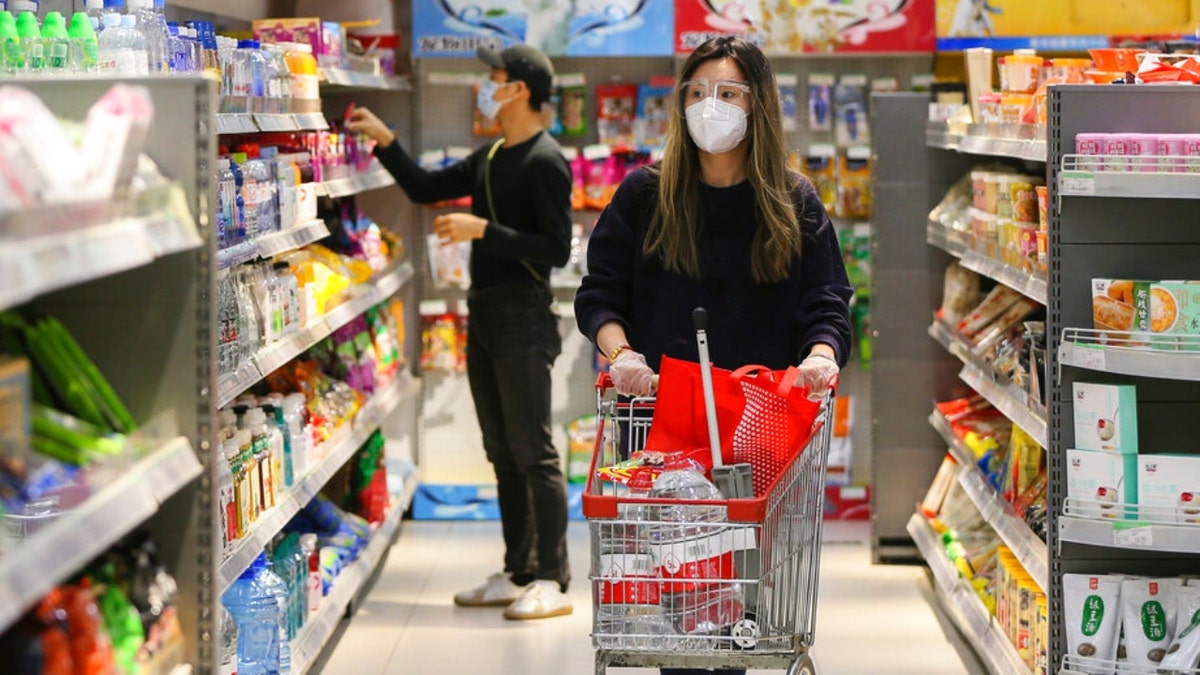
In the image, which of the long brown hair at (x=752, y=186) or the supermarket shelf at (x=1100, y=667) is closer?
the long brown hair at (x=752, y=186)

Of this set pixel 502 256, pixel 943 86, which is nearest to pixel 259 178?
pixel 502 256

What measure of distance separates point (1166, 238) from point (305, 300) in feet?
8.76

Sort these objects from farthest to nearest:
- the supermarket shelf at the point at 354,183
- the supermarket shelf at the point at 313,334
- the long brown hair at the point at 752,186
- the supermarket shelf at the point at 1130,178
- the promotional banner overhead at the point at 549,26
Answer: the promotional banner overhead at the point at 549,26, the supermarket shelf at the point at 354,183, the supermarket shelf at the point at 313,334, the supermarket shelf at the point at 1130,178, the long brown hair at the point at 752,186

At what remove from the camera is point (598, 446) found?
3213mm

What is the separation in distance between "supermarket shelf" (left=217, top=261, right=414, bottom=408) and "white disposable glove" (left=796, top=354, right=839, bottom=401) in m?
1.42

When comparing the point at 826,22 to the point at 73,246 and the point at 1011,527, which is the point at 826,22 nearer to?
the point at 1011,527

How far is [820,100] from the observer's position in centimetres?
777

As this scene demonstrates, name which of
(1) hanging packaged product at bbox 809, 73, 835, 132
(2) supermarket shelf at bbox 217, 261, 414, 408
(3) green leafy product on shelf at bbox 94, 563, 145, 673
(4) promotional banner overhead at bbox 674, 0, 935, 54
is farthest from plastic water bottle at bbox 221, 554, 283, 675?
(1) hanging packaged product at bbox 809, 73, 835, 132

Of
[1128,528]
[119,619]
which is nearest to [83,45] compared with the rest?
[119,619]

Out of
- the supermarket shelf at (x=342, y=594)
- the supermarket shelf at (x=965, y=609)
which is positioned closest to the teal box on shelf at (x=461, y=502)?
the supermarket shelf at (x=342, y=594)

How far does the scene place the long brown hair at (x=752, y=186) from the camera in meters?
3.75

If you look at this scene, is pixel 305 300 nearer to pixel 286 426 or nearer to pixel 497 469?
pixel 286 426

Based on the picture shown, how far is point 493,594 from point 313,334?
1.48 metres

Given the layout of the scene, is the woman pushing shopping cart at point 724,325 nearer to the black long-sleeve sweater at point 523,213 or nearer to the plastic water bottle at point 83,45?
the plastic water bottle at point 83,45
